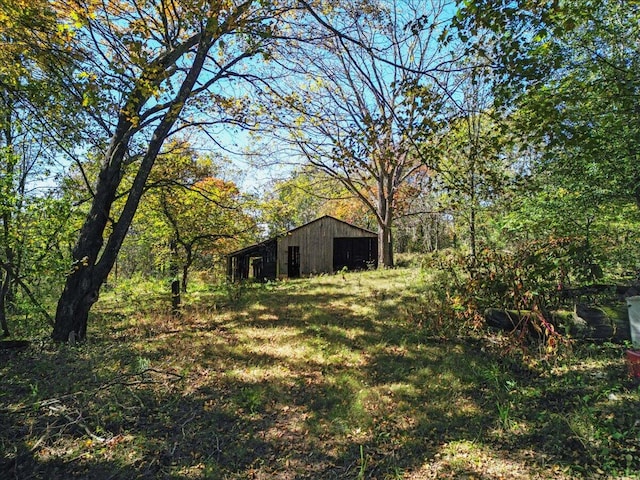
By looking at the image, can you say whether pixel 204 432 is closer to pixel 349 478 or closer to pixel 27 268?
pixel 349 478

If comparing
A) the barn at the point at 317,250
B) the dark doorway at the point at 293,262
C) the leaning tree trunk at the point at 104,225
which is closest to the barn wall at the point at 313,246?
the barn at the point at 317,250

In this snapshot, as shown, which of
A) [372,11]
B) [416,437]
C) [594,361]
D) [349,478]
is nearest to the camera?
[349,478]

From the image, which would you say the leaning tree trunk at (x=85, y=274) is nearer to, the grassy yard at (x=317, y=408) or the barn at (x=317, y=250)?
the grassy yard at (x=317, y=408)

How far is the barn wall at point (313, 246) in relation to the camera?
21.3 metres

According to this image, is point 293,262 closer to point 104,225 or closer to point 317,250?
point 317,250

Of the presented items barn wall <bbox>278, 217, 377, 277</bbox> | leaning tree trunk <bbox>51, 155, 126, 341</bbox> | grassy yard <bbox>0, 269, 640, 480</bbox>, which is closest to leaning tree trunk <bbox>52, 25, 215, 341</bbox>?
leaning tree trunk <bbox>51, 155, 126, 341</bbox>

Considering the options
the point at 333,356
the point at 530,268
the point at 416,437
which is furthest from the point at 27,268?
the point at 530,268

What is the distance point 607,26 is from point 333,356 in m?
8.10

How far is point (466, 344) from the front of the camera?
223 inches

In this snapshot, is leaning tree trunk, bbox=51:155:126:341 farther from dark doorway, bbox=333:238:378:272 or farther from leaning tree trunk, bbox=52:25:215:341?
dark doorway, bbox=333:238:378:272

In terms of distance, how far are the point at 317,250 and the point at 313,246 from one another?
0.36 metres

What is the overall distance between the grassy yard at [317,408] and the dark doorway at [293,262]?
1500 cm

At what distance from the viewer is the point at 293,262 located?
2180cm

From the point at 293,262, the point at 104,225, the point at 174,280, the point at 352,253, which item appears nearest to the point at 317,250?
the point at 293,262
